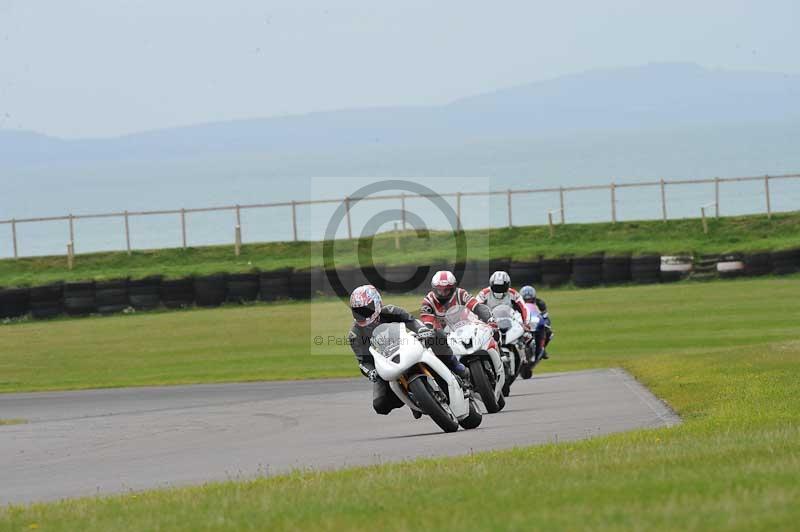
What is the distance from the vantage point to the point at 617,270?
42969 mm

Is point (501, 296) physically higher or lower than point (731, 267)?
higher

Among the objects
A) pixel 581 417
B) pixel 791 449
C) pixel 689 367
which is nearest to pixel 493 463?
pixel 791 449

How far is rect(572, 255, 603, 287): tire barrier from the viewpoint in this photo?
1693 inches

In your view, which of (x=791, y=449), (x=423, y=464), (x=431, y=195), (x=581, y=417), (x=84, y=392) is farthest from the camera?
(x=431, y=195)

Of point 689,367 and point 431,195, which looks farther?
point 431,195

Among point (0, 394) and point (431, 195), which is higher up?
point (431, 195)

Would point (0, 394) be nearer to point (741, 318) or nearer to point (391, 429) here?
point (391, 429)

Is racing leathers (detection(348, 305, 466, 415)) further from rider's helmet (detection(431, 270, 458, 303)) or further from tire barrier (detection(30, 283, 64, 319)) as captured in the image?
tire barrier (detection(30, 283, 64, 319))

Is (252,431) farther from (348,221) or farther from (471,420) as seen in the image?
(348,221)

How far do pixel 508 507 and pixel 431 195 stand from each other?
47.6 metres

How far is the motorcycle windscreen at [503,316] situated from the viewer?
20125 mm

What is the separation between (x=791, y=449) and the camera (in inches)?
419

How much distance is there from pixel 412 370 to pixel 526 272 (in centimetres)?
2888

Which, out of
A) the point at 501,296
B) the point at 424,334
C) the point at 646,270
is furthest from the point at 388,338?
the point at 646,270
